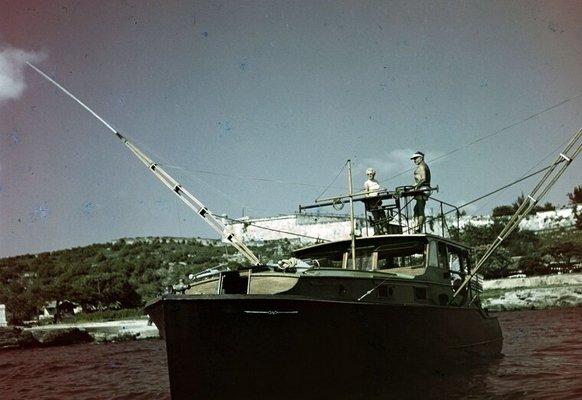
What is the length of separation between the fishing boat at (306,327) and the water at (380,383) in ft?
2.02

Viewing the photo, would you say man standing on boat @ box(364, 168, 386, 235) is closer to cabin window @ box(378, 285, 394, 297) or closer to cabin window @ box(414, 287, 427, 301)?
cabin window @ box(414, 287, 427, 301)

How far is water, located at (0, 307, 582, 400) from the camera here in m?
10.4

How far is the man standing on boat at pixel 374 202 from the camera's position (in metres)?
12.9

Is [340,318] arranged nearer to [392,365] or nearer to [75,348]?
[392,365]

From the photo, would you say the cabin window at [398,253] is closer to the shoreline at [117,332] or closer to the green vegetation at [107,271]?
the green vegetation at [107,271]

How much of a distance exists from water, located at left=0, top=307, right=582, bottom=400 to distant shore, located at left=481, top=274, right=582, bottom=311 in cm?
1382

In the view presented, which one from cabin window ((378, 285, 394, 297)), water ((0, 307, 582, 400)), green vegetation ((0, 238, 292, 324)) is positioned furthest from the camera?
green vegetation ((0, 238, 292, 324))

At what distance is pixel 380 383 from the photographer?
979cm

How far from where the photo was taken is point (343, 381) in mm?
9242

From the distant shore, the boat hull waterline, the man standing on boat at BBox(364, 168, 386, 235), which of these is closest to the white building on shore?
the distant shore

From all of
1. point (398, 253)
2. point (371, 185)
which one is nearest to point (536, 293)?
point (371, 185)

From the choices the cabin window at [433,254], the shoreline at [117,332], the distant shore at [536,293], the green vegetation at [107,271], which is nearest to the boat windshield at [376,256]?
the cabin window at [433,254]

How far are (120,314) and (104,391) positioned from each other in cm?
2601

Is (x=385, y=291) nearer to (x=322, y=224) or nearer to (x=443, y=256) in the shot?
(x=443, y=256)
